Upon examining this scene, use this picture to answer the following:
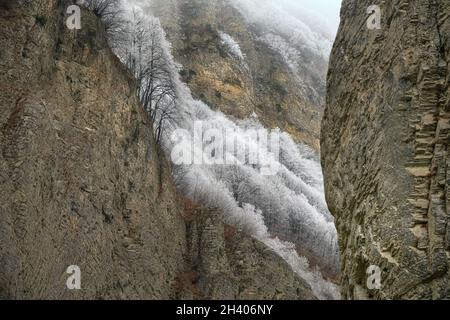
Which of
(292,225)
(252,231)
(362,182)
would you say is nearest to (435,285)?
(362,182)

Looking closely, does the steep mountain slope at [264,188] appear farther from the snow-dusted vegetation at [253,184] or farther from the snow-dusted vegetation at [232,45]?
the snow-dusted vegetation at [232,45]

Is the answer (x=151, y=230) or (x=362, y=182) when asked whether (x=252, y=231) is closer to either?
(x=151, y=230)

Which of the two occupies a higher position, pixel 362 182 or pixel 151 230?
pixel 362 182

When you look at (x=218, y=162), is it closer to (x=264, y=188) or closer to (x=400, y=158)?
(x=264, y=188)

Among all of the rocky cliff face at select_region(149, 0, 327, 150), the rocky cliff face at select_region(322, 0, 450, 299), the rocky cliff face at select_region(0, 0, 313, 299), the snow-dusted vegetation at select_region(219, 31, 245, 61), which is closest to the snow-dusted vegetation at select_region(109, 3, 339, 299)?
the rocky cliff face at select_region(149, 0, 327, 150)

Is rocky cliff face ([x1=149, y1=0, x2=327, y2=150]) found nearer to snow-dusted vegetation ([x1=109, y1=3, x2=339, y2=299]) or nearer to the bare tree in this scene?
snow-dusted vegetation ([x1=109, y1=3, x2=339, y2=299])

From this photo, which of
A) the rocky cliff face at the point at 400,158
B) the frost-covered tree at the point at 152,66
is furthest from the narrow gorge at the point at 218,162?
the frost-covered tree at the point at 152,66

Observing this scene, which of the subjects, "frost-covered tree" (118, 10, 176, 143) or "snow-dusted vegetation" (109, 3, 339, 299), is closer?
"snow-dusted vegetation" (109, 3, 339, 299)
